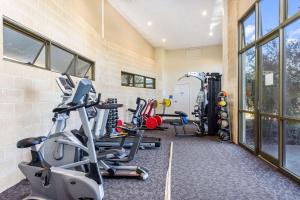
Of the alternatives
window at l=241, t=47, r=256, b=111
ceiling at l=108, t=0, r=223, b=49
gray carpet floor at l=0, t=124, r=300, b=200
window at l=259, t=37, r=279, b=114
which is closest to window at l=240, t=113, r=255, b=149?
window at l=241, t=47, r=256, b=111

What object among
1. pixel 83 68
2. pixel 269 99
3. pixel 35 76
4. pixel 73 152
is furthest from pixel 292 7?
pixel 83 68

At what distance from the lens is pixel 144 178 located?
3.34m

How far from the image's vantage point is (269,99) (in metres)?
4.24

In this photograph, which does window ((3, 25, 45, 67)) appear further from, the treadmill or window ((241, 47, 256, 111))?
window ((241, 47, 256, 111))

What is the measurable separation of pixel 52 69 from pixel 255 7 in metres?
4.21

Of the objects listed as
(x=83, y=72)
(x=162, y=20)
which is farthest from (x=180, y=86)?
(x=83, y=72)

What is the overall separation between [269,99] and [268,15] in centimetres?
155

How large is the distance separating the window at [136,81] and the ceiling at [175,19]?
1.83 metres

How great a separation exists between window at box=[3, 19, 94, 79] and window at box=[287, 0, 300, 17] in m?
3.86

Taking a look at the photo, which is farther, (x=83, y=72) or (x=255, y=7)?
(x=83, y=72)

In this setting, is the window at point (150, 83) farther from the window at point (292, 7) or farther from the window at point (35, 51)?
the window at point (292, 7)

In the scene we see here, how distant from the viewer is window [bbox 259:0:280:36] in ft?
12.9

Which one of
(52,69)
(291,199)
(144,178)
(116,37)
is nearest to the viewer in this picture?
(291,199)

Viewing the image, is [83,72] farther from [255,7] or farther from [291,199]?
[291,199]
